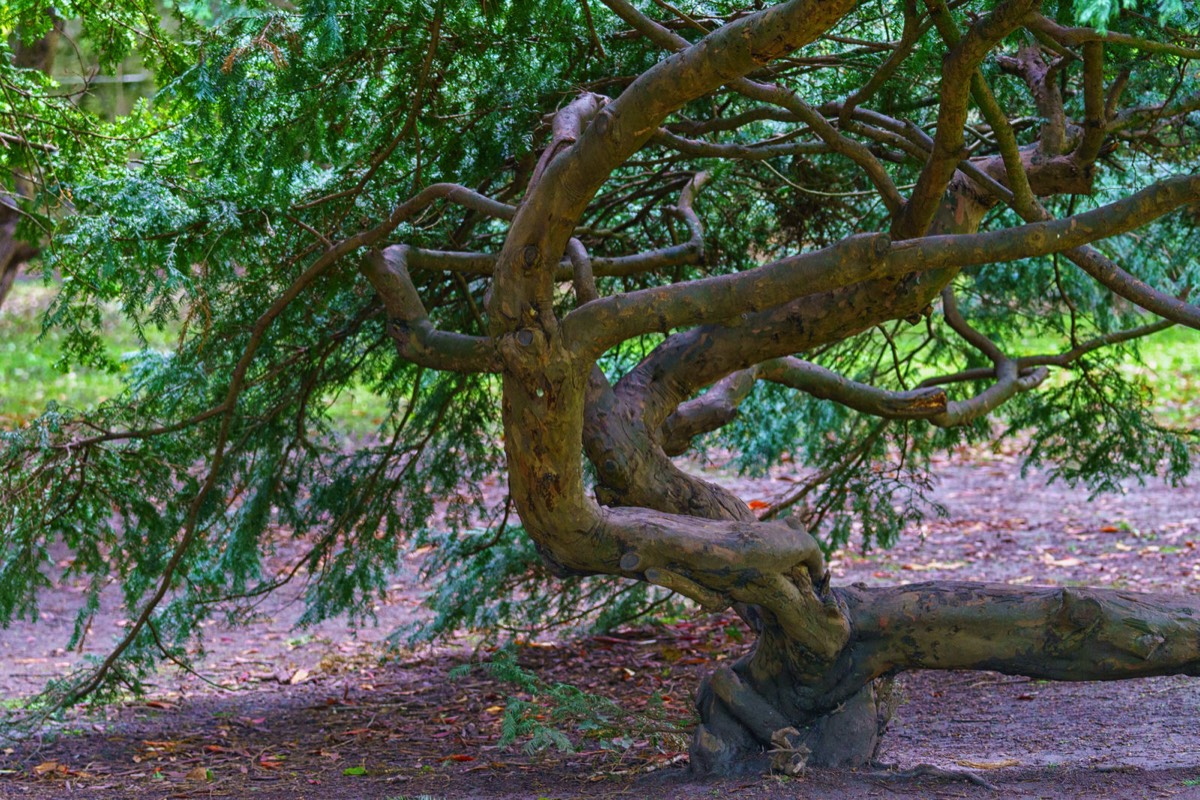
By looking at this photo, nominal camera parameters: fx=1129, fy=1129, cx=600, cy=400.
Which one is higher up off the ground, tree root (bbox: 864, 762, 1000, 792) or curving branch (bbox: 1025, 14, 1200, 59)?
curving branch (bbox: 1025, 14, 1200, 59)

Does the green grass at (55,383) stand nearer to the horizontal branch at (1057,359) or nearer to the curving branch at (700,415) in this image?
the horizontal branch at (1057,359)

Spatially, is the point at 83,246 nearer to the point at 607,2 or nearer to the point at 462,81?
the point at 462,81

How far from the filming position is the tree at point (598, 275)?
123 inches

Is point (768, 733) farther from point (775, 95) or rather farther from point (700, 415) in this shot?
point (775, 95)

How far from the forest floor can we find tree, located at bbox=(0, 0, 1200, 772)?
1.29 ft

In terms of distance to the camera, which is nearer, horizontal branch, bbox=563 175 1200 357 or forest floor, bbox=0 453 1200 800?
horizontal branch, bbox=563 175 1200 357

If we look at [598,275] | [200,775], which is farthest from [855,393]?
[200,775]

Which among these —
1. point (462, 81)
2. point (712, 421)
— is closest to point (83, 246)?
point (462, 81)

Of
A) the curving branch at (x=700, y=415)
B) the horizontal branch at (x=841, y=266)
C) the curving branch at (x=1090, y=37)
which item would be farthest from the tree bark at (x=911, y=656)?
the curving branch at (x=1090, y=37)

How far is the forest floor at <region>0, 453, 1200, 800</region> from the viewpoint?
3885 millimetres

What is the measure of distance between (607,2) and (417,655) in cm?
553

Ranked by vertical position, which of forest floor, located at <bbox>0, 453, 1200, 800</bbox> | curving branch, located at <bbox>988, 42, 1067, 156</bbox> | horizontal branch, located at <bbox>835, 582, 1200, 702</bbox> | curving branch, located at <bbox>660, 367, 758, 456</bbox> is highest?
curving branch, located at <bbox>988, 42, 1067, 156</bbox>

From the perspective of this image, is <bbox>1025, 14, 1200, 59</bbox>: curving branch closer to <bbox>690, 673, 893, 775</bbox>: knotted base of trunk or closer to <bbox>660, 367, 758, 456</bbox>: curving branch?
<bbox>660, 367, 758, 456</bbox>: curving branch

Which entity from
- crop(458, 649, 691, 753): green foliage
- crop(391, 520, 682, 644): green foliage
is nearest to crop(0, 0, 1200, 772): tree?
crop(458, 649, 691, 753): green foliage
